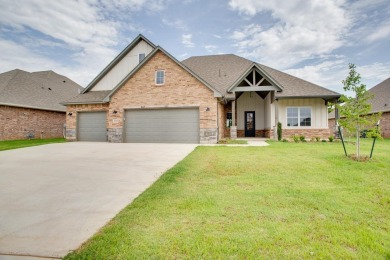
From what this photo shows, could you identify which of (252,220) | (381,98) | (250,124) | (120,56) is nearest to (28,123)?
(120,56)

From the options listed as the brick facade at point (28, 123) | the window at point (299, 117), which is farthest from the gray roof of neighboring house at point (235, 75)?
the brick facade at point (28, 123)

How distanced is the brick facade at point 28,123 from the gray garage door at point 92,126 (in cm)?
616

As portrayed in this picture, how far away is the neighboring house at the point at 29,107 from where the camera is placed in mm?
18188

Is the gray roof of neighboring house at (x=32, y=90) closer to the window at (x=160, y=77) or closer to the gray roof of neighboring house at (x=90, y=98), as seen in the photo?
the gray roof of neighboring house at (x=90, y=98)

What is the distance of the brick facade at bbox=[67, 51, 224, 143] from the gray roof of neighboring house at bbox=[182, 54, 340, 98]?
3776mm

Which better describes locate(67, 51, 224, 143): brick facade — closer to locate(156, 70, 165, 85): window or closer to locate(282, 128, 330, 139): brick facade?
locate(156, 70, 165, 85): window

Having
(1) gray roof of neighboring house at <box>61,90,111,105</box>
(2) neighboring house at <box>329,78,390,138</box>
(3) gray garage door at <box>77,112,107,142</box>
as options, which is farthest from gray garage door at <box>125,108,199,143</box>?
(2) neighboring house at <box>329,78,390,138</box>

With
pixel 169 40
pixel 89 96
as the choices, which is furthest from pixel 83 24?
pixel 169 40

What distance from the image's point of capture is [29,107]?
1936cm

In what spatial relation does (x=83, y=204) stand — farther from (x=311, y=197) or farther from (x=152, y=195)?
(x=311, y=197)

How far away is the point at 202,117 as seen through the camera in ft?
48.4

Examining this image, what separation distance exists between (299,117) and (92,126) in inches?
671

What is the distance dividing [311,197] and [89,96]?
1829cm

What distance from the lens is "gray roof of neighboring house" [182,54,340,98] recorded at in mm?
16250
